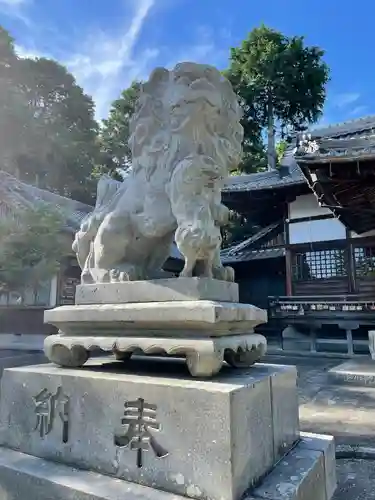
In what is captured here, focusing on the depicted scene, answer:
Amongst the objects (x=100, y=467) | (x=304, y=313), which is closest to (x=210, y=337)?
(x=100, y=467)

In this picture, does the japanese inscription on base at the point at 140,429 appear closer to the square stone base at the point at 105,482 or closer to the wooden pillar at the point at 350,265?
the square stone base at the point at 105,482

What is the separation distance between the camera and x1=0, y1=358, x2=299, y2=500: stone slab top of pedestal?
1.50m

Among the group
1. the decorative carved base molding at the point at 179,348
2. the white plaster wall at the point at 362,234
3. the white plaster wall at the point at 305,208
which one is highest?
the white plaster wall at the point at 305,208

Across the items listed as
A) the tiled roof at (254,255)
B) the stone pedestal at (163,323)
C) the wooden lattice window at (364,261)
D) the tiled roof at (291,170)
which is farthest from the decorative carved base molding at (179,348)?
the tiled roof at (254,255)

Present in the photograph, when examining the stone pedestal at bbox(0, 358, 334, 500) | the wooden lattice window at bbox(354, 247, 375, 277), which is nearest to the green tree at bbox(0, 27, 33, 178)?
the wooden lattice window at bbox(354, 247, 375, 277)

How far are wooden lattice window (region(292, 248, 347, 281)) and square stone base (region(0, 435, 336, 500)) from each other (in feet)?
32.0

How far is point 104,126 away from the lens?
26266mm

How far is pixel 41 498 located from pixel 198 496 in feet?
2.40

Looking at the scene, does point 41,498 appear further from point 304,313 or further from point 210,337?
point 304,313

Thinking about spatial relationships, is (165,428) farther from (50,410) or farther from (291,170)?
(291,170)

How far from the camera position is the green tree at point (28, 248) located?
8516 millimetres

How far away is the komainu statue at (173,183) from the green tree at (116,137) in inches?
897

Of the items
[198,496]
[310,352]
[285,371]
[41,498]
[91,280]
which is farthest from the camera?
[310,352]

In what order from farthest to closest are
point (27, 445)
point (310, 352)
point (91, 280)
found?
point (310, 352), point (91, 280), point (27, 445)
